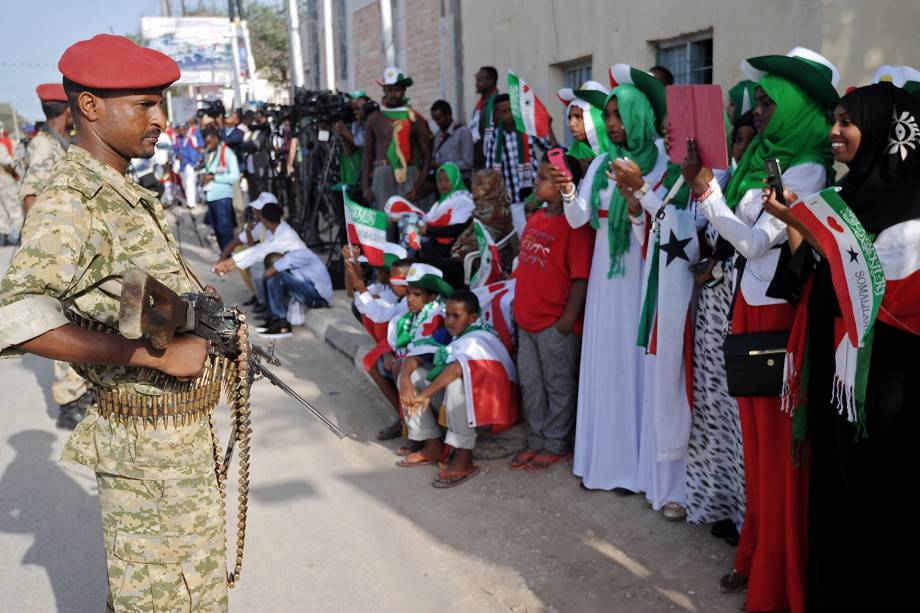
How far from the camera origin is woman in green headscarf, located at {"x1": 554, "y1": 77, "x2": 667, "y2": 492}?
13.9 feet

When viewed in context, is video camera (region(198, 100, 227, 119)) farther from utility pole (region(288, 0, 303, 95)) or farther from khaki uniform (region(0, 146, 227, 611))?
khaki uniform (region(0, 146, 227, 611))

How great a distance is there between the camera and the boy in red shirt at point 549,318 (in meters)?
4.54

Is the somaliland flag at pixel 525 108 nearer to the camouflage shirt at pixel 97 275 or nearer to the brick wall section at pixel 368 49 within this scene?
the camouflage shirt at pixel 97 275

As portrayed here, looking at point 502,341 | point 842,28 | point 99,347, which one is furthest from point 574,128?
point 99,347

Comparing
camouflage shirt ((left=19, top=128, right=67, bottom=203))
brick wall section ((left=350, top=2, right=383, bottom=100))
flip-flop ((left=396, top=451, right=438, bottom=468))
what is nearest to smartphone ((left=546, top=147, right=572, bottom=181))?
flip-flop ((left=396, top=451, right=438, bottom=468))

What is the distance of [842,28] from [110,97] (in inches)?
165

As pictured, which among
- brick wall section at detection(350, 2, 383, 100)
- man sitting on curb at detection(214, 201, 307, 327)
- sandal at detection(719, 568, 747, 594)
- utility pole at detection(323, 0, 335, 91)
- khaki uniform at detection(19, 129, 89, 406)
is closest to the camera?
sandal at detection(719, 568, 747, 594)

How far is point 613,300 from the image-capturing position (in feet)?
14.4

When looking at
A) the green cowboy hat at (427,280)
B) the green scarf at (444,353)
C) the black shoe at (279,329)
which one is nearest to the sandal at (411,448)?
the green scarf at (444,353)

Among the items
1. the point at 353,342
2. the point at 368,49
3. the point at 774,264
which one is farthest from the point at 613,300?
the point at 368,49

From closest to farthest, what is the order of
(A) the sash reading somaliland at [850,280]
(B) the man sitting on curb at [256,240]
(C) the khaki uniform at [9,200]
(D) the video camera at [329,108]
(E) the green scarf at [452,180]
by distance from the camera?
(A) the sash reading somaliland at [850,280] → (E) the green scarf at [452,180] → (B) the man sitting on curb at [256,240] → (D) the video camera at [329,108] → (C) the khaki uniform at [9,200]

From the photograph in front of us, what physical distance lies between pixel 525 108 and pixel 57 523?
13.0 feet

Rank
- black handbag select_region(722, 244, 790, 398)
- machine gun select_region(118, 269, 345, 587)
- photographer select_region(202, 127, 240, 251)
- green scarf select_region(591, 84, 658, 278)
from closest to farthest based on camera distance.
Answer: machine gun select_region(118, 269, 345, 587)
black handbag select_region(722, 244, 790, 398)
green scarf select_region(591, 84, 658, 278)
photographer select_region(202, 127, 240, 251)

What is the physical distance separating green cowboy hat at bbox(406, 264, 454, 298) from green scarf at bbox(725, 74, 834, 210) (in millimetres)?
2402
